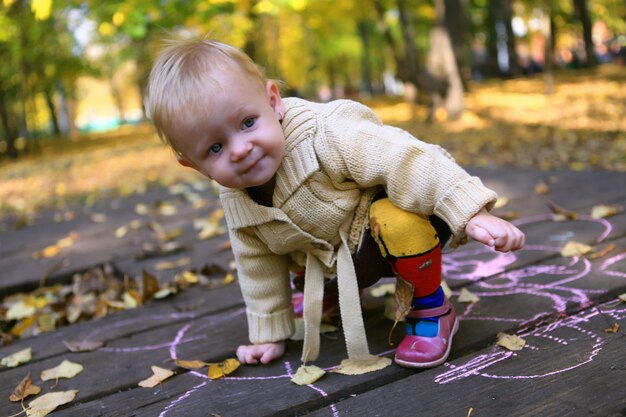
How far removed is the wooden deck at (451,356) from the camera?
1.38 m

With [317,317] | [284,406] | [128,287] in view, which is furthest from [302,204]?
[128,287]

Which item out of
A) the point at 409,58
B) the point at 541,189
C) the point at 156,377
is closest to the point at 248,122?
the point at 156,377

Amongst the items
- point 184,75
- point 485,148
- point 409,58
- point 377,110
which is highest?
point 184,75

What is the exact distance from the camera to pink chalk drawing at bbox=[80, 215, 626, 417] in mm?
1509

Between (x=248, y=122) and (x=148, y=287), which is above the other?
(x=248, y=122)

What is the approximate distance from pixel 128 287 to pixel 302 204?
1.42 meters

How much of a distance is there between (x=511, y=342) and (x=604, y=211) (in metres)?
1.43

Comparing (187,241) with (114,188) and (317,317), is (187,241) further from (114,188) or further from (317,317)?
(114,188)

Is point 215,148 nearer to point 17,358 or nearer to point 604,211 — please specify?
point 17,358

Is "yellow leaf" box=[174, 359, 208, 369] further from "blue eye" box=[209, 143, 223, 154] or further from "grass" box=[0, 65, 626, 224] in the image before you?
"grass" box=[0, 65, 626, 224]

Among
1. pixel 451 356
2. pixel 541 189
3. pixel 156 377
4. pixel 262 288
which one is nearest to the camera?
pixel 451 356

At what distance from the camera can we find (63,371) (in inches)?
73.7

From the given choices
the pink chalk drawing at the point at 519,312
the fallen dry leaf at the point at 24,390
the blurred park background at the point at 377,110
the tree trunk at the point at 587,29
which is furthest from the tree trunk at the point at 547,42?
the fallen dry leaf at the point at 24,390

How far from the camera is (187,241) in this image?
3463 millimetres
